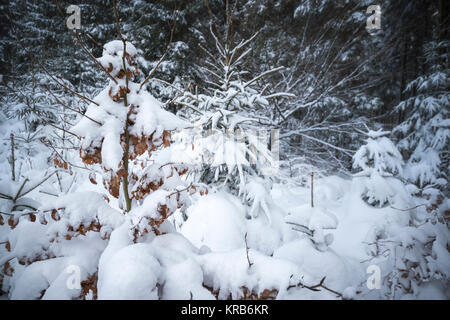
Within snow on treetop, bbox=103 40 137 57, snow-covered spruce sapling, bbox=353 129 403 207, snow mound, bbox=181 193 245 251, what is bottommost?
snow mound, bbox=181 193 245 251

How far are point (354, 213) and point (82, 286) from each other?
4638 mm

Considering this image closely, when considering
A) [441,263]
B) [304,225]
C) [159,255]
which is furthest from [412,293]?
[159,255]

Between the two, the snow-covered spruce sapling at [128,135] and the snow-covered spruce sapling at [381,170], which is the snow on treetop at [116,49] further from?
the snow-covered spruce sapling at [381,170]

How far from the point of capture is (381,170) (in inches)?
141

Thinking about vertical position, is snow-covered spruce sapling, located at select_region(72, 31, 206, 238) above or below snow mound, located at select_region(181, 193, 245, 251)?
above

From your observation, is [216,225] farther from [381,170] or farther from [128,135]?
[381,170]

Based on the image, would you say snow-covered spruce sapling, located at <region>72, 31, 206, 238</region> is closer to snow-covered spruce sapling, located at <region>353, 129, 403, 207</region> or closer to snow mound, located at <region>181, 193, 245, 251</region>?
snow mound, located at <region>181, 193, 245, 251</region>

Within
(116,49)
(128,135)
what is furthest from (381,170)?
(116,49)

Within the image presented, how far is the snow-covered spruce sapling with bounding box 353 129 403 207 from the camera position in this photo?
351cm

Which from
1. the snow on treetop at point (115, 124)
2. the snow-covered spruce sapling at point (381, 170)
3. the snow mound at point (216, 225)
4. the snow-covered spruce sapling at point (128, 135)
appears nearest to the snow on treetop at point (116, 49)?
the snow-covered spruce sapling at point (128, 135)

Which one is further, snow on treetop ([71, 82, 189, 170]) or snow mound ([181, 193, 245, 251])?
snow mound ([181, 193, 245, 251])

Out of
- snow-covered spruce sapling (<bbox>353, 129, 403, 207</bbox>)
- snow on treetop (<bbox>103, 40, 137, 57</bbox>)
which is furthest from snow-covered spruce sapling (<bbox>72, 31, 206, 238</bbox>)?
snow-covered spruce sapling (<bbox>353, 129, 403, 207</bbox>)

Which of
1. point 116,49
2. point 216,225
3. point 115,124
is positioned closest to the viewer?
point 115,124

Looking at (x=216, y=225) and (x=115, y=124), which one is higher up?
(x=115, y=124)
